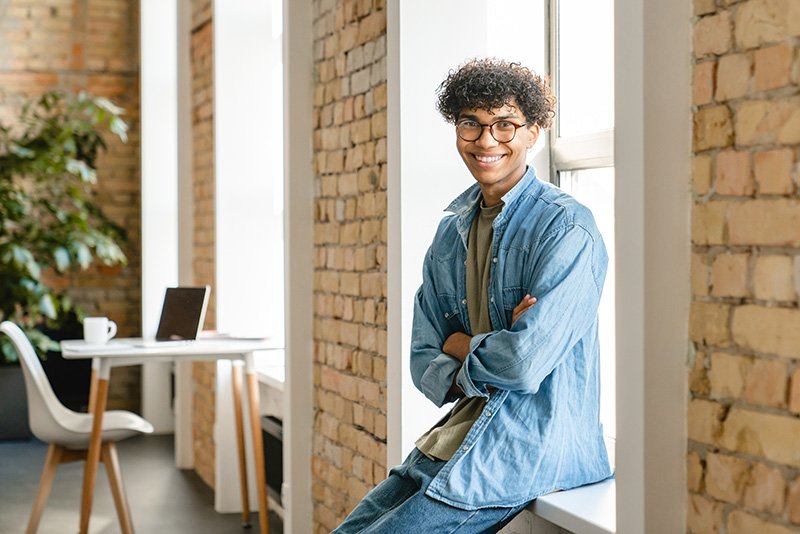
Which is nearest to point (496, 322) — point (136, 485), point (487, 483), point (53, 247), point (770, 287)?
point (487, 483)

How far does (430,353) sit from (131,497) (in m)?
3.71

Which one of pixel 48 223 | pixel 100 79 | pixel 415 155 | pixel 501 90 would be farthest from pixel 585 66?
pixel 100 79

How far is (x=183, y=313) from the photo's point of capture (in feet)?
15.8

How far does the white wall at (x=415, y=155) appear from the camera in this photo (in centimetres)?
311

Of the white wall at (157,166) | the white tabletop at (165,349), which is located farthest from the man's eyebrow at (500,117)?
the white wall at (157,166)

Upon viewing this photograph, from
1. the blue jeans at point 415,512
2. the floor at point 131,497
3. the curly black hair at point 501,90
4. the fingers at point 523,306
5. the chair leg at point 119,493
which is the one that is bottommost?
the floor at point 131,497

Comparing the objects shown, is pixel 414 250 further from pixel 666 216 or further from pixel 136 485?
pixel 136 485

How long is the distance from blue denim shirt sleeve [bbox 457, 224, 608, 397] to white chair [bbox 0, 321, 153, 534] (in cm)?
283

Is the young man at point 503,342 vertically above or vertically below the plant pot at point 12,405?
above

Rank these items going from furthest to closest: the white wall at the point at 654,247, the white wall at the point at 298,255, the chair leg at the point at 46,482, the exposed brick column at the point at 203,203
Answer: the exposed brick column at the point at 203,203 → the chair leg at the point at 46,482 → the white wall at the point at 298,255 → the white wall at the point at 654,247

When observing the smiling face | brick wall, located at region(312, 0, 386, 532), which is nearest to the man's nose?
the smiling face

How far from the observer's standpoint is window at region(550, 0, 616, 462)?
2.95 meters

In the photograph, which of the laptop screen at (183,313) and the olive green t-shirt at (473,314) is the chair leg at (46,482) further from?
the olive green t-shirt at (473,314)

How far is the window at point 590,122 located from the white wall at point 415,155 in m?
0.08
